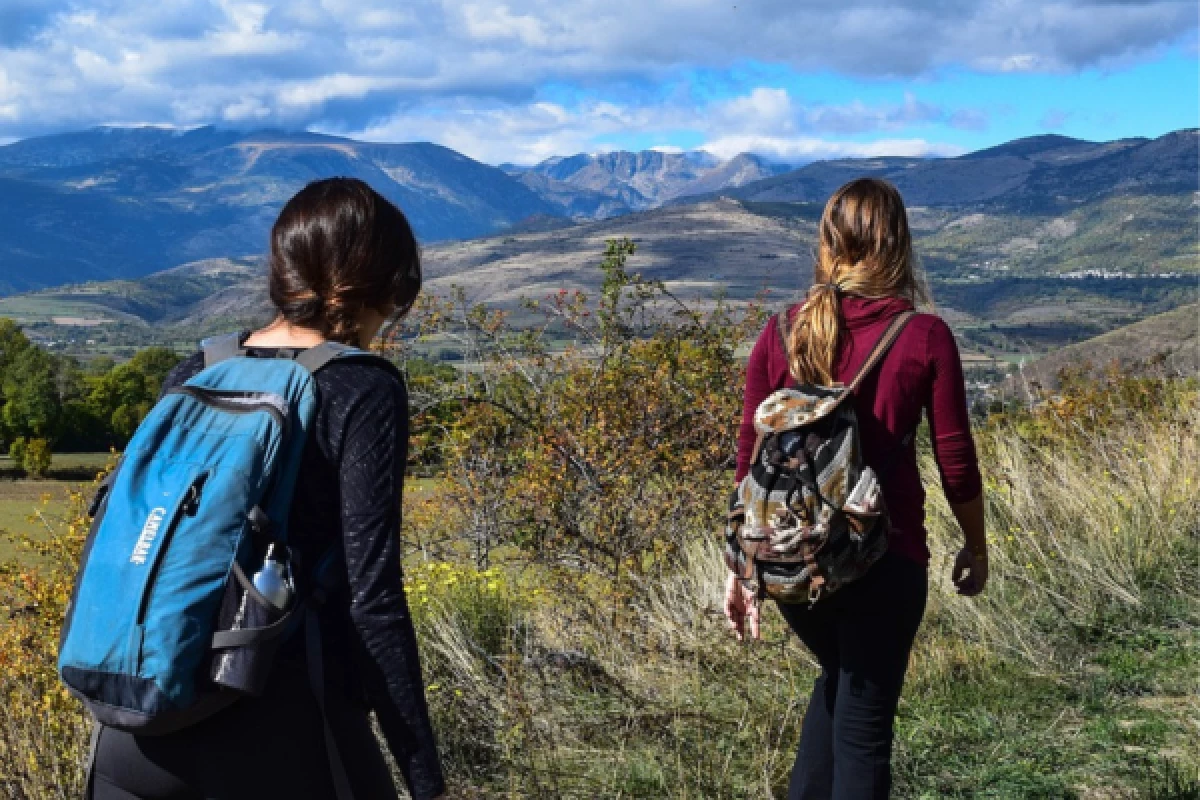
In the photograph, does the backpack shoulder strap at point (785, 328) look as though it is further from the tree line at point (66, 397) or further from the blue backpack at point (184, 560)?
the tree line at point (66, 397)

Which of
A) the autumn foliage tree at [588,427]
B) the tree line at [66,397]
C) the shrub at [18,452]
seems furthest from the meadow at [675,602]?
the tree line at [66,397]

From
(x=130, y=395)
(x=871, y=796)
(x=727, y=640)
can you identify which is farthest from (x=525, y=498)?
(x=130, y=395)

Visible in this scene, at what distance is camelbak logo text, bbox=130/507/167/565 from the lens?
1572mm

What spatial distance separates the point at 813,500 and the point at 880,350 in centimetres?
35

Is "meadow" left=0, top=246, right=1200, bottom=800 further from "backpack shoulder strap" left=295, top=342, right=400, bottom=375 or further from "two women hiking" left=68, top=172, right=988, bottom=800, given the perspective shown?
"backpack shoulder strap" left=295, top=342, right=400, bottom=375

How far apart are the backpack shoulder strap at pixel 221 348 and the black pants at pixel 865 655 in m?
1.27

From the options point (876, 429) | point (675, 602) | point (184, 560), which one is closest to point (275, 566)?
point (184, 560)

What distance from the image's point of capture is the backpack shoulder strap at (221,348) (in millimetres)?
1799

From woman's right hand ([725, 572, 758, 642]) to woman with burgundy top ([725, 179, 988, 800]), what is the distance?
11 mm

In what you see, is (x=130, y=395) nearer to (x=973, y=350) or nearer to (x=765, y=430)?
(x=973, y=350)

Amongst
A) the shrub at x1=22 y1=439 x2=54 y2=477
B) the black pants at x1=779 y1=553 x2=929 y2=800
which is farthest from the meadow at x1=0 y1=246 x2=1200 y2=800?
the shrub at x1=22 y1=439 x2=54 y2=477

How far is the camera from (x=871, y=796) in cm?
248

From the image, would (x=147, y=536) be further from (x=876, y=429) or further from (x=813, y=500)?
(x=876, y=429)

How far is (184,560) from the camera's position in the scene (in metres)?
1.57
